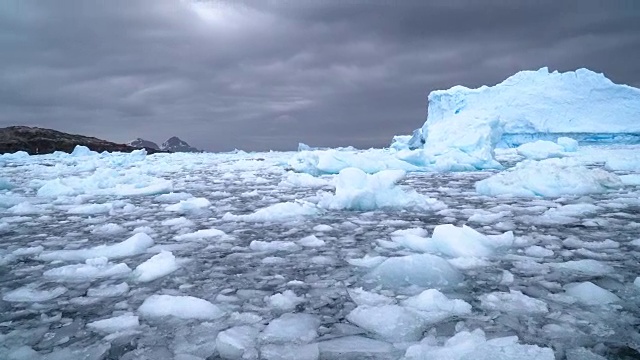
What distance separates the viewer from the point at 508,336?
1.65 meters

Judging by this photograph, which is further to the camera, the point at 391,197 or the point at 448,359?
the point at 391,197

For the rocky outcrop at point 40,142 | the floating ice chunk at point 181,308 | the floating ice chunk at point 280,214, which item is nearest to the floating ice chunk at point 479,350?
the floating ice chunk at point 181,308

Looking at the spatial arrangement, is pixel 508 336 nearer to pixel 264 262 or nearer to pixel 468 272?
pixel 468 272

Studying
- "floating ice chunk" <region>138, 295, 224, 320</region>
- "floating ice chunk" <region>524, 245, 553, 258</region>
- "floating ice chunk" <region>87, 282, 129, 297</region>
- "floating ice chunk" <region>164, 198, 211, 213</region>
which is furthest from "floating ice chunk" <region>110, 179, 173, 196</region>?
"floating ice chunk" <region>524, 245, 553, 258</region>

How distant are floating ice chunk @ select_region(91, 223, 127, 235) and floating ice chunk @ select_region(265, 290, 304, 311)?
2.35 m

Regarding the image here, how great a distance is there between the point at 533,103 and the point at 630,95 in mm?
4997

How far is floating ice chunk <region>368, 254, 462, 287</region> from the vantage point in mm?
2301

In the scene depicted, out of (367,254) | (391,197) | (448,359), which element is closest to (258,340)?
(448,359)

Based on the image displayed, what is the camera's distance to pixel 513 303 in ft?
6.53

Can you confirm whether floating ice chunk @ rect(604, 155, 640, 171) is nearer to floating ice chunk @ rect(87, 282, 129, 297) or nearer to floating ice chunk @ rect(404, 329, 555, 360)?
floating ice chunk @ rect(404, 329, 555, 360)

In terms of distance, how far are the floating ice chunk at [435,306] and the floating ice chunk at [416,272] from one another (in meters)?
0.26

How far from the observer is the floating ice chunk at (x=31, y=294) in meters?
2.17

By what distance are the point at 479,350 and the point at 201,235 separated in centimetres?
263

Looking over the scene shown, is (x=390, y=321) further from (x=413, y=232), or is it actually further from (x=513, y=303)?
(x=413, y=232)
